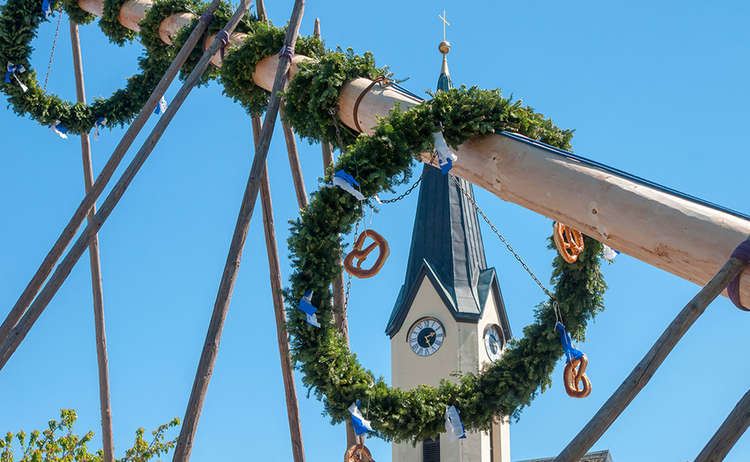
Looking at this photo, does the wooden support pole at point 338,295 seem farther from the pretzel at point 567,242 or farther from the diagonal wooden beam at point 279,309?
the pretzel at point 567,242

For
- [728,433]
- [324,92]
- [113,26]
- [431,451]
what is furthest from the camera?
[431,451]

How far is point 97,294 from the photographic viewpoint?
12.9m

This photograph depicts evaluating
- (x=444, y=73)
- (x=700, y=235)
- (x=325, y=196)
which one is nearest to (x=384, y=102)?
(x=325, y=196)

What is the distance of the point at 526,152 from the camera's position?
23.0 feet

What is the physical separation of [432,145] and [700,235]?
2.47 meters

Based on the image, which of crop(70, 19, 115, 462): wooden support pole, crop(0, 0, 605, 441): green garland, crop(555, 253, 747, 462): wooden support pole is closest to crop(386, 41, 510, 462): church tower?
crop(70, 19, 115, 462): wooden support pole


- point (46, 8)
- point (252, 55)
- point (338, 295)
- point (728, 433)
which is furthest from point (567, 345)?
point (46, 8)

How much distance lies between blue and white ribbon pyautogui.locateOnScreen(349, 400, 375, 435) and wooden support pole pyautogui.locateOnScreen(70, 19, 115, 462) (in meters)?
5.32

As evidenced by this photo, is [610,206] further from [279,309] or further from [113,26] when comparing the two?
[113,26]

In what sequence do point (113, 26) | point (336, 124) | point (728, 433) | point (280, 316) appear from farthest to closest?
1. point (113, 26)
2. point (280, 316)
3. point (336, 124)
4. point (728, 433)

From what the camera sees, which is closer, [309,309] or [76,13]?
[309,309]

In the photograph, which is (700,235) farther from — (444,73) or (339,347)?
(444,73)

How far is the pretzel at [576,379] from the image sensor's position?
7680 millimetres

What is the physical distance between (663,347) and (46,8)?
9.88 metres
